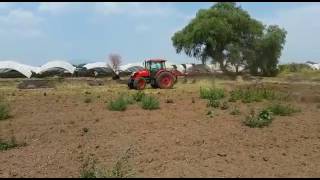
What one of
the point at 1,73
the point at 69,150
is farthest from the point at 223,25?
the point at 69,150

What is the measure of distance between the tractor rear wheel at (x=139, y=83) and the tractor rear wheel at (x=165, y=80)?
2.66 feet

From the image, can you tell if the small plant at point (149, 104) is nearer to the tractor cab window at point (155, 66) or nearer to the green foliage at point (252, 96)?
the green foliage at point (252, 96)

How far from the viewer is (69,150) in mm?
9148

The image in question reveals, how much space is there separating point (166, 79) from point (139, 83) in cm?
142

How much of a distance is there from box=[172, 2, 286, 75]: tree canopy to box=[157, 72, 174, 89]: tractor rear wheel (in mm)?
22639

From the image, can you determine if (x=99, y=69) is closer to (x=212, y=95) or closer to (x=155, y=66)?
(x=155, y=66)

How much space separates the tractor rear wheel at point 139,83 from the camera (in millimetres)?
27025

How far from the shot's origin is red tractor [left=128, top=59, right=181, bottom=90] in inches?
1071

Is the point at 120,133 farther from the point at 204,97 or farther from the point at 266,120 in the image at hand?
the point at 204,97

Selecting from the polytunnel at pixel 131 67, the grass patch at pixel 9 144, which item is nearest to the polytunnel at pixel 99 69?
the polytunnel at pixel 131 67

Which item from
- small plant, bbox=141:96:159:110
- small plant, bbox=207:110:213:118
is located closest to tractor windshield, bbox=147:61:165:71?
small plant, bbox=141:96:159:110

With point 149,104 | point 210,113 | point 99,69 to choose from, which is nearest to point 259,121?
point 210,113

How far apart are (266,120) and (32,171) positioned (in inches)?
225

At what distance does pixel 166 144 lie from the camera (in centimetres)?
913
